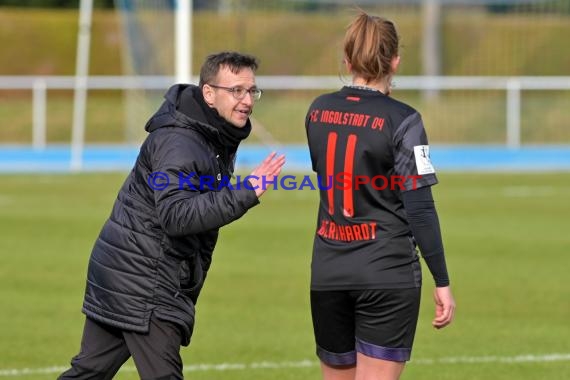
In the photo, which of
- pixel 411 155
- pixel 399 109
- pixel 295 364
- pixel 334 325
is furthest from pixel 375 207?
A: pixel 295 364

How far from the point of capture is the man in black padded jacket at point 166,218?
205 inches

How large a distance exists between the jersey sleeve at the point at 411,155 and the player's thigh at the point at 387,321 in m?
0.47

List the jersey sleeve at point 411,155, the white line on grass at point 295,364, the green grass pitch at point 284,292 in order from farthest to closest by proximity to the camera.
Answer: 1. the green grass pitch at point 284,292
2. the white line on grass at point 295,364
3. the jersey sleeve at point 411,155

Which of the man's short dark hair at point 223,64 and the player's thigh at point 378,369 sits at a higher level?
the man's short dark hair at point 223,64

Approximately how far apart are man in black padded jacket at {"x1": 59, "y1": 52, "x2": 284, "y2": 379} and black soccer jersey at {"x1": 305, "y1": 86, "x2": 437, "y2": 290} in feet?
0.89

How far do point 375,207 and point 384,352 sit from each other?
23.9 inches

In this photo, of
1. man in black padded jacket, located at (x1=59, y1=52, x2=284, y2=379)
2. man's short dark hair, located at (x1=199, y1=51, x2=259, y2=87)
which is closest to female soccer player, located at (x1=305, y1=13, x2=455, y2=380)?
man in black padded jacket, located at (x1=59, y1=52, x2=284, y2=379)

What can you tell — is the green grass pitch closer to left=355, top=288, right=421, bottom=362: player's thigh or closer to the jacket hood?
left=355, top=288, right=421, bottom=362: player's thigh

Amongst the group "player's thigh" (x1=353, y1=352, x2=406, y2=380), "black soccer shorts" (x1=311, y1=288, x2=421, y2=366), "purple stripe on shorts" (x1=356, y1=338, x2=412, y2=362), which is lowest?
"player's thigh" (x1=353, y1=352, x2=406, y2=380)

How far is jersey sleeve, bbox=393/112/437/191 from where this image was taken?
4.98 metres

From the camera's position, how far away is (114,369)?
18.4ft

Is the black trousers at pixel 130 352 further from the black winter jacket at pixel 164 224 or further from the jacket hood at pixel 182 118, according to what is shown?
the jacket hood at pixel 182 118

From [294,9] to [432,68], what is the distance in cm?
406

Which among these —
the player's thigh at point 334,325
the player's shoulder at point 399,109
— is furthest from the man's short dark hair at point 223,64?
the player's thigh at point 334,325
